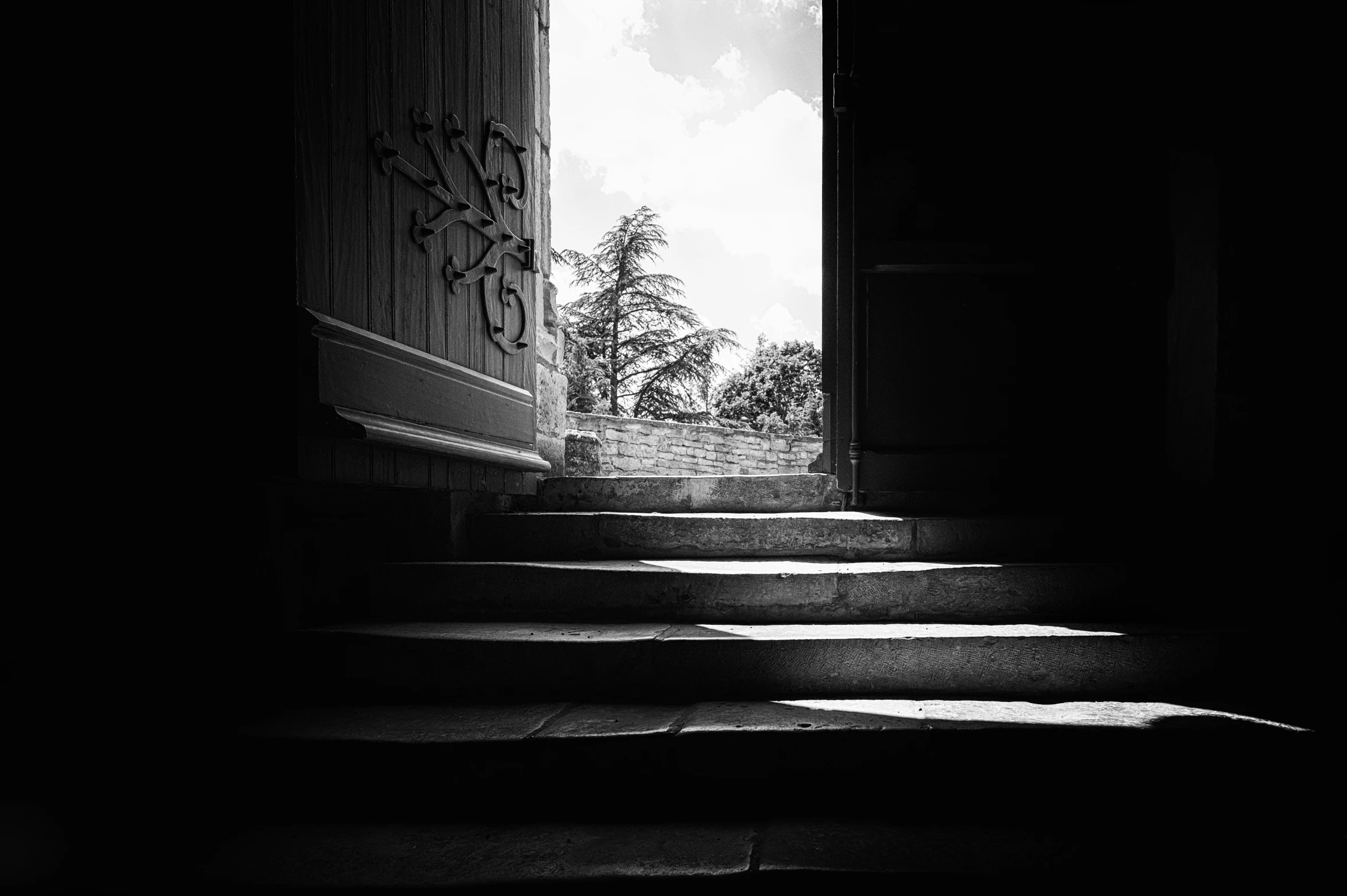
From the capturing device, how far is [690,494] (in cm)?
271

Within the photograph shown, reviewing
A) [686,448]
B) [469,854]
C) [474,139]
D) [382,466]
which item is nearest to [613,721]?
[469,854]

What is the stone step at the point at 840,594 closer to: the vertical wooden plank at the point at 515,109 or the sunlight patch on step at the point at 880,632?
the sunlight patch on step at the point at 880,632

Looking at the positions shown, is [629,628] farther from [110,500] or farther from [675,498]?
[110,500]

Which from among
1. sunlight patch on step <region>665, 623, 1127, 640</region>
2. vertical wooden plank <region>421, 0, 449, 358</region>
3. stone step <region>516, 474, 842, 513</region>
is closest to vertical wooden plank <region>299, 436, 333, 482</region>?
vertical wooden plank <region>421, 0, 449, 358</region>

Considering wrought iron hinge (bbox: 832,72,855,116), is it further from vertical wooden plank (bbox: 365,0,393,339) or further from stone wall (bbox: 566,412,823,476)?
stone wall (bbox: 566,412,823,476)

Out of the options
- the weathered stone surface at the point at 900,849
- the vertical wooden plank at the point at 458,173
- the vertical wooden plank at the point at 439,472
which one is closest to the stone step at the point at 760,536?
the vertical wooden plank at the point at 439,472

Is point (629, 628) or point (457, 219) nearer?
point (629, 628)

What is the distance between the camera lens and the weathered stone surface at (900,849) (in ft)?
4.08

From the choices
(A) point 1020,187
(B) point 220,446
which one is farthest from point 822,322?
(B) point 220,446

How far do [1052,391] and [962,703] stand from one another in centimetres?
154

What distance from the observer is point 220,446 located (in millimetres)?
1664

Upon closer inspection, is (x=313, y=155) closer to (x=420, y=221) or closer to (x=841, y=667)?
(x=420, y=221)

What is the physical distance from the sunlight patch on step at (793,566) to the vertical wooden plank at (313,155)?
1186 mm

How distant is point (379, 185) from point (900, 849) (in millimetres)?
1953
